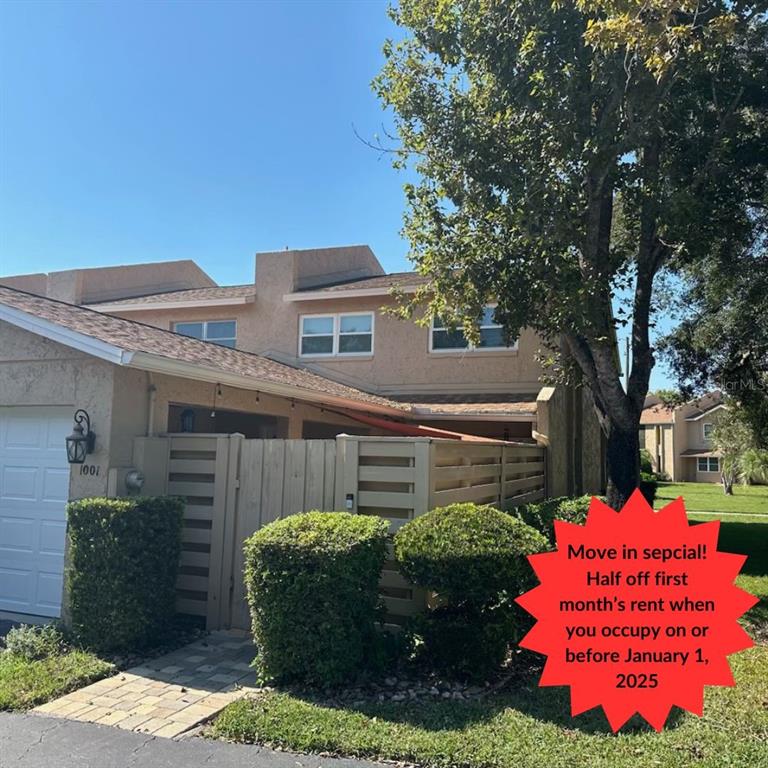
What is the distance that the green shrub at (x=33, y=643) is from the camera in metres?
6.59

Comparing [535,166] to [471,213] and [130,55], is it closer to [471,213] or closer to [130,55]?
[471,213]

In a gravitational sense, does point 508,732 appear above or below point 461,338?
below

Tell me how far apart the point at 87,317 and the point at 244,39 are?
18.9ft

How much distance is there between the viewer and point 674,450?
51.0 meters

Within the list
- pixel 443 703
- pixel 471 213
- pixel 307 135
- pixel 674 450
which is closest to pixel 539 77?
pixel 471 213

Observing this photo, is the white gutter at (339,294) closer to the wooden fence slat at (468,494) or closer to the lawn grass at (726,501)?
the wooden fence slat at (468,494)

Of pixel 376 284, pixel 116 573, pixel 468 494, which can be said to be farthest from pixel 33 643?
pixel 376 284

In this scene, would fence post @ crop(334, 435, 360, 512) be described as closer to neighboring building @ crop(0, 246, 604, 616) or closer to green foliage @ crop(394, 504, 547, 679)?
green foliage @ crop(394, 504, 547, 679)

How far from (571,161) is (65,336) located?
24.2 feet

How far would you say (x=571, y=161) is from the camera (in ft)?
31.0

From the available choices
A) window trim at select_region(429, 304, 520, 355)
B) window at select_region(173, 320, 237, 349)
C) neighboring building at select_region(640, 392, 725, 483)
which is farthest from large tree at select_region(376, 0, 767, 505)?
neighboring building at select_region(640, 392, 725, 483)

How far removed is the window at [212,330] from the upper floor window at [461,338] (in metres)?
6.23

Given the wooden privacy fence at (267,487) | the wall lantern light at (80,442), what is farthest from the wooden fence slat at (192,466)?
the wall lantern light at (80,442)

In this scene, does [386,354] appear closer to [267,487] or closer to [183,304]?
[183,304]
